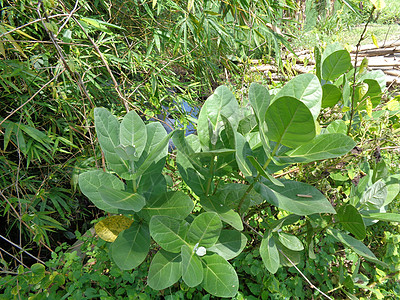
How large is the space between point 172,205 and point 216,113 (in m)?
0.21

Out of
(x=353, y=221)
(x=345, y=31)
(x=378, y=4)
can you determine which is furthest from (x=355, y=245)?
(x=345, y=31)

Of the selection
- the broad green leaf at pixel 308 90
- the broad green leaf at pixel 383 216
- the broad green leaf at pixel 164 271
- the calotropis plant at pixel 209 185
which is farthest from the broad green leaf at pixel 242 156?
the broad green leaf at pixel 383 216

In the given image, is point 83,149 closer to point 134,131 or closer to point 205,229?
point 134,131

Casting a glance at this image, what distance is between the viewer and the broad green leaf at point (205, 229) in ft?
1.69

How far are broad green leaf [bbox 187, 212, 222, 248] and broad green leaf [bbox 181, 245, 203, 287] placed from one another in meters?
0.03

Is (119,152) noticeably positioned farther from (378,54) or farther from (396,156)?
(378,54)

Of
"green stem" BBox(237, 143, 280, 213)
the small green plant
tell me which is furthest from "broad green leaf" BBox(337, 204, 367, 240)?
"green stem" BBox(237, 143, 280, 213)

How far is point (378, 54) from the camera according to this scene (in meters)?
3.20

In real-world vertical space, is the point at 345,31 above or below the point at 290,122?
below

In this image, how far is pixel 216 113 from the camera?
1.91 feet

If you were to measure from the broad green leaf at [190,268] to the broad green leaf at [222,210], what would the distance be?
0.09 meters

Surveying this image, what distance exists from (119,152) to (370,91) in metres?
0.71

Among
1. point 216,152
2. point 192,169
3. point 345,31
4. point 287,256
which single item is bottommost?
point 345,31

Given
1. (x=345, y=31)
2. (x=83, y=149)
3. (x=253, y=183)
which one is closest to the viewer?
(x=253, y=183)
